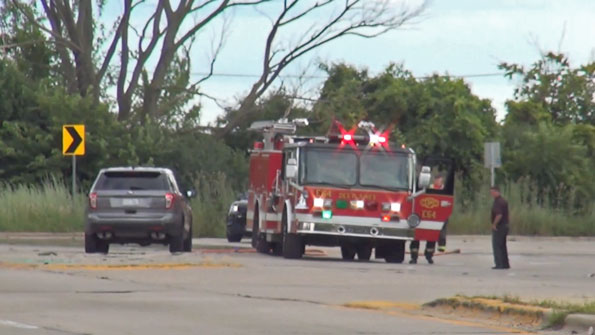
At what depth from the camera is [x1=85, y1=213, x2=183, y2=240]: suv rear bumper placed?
27266 mm

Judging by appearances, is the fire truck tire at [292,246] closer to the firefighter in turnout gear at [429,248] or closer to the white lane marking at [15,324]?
the firefighter in turnout gear at [429,248]

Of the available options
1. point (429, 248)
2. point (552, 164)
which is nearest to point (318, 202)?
point (429, 248)

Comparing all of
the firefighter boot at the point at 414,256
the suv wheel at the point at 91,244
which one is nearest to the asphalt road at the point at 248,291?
the firefighter boot at the point at 414,256

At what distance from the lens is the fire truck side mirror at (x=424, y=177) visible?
89.1ft

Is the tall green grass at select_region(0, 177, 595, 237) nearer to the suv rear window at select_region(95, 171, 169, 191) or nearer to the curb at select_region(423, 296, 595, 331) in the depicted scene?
the suv rear window at select_region(95, 171, 169, 191)

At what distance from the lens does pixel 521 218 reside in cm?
4491

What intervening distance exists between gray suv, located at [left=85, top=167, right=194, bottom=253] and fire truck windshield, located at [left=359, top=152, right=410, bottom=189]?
11.9 feet

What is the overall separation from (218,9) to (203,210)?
12.2 meters

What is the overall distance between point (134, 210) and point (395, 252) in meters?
5.18

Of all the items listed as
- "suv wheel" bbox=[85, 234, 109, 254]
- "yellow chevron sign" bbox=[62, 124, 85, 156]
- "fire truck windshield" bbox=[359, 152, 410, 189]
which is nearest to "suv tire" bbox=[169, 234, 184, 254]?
"suv wheel" bbox=[85, 234, 109, 254]

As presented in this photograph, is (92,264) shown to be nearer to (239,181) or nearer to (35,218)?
(35,218)

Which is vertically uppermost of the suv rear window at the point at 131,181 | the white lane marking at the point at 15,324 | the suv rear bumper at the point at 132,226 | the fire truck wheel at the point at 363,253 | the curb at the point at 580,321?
the suv rear window at the point at 131,181

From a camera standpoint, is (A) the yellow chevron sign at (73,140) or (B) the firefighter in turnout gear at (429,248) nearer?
(B) the firefighter in turnout gear at (429,248)

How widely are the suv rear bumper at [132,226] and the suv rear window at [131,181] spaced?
636 mm
